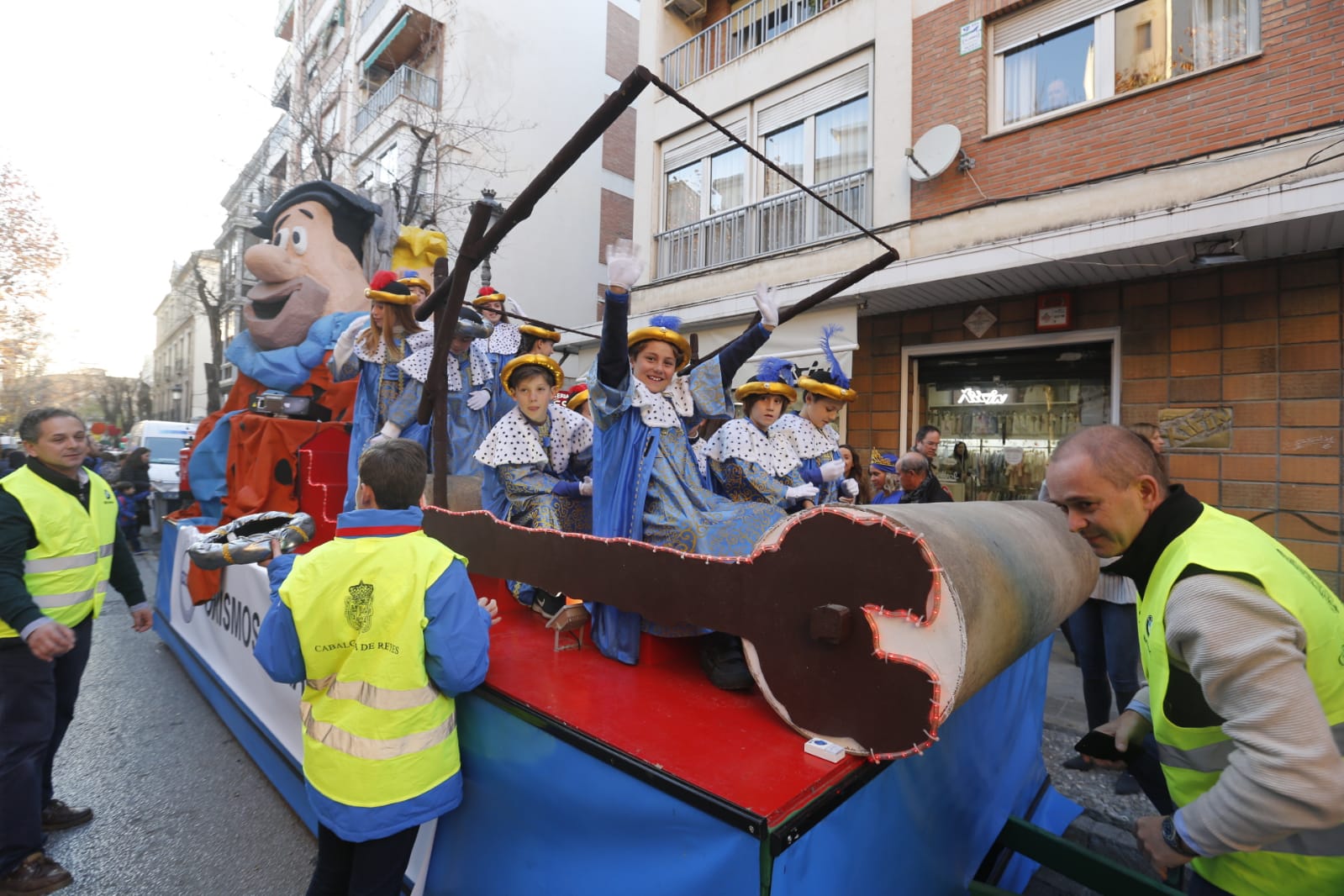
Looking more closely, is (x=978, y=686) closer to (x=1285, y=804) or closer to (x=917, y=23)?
(x=1285, y=804)

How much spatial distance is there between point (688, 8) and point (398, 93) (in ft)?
21.1

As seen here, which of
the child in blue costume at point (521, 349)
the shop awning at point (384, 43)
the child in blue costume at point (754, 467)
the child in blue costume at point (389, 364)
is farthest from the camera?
the shop awning at point (384, 43)

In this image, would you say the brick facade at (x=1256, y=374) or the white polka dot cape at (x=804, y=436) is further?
the brick facade at (x=1256, y=374)

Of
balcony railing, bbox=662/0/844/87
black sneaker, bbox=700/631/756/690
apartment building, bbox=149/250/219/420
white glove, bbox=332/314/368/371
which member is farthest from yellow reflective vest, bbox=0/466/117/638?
apartment building, bbox=149/250/219/420

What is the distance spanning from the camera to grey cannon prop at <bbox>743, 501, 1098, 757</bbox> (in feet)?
4.45

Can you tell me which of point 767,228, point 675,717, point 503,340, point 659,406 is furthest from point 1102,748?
point 767,228

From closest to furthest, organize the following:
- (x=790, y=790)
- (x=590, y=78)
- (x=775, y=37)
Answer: (x=790, y=790)
(x=775, y=37)
(x=590, y=78)

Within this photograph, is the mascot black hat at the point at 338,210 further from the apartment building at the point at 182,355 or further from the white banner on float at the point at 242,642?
the apartment building at the point at 182,355

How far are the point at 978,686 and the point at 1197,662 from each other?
1.37 ft

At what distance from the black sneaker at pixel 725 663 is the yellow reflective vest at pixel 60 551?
254 cm

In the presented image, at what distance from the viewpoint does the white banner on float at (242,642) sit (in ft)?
9.56

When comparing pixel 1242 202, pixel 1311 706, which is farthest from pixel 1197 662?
pixel 1242 202

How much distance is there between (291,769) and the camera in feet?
9.27

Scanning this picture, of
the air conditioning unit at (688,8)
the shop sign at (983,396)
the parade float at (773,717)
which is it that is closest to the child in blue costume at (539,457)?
the parade float at (773,717)
